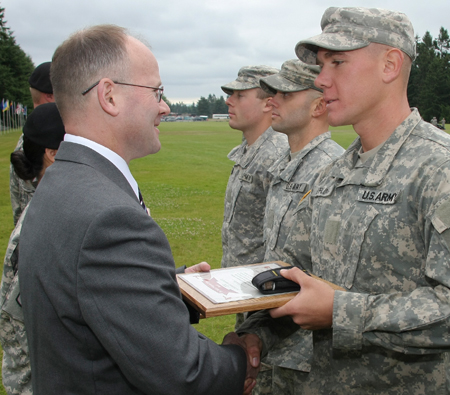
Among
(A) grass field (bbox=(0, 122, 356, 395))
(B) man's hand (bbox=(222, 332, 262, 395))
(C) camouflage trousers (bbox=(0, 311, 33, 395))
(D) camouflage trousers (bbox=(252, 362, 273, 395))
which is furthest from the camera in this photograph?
(A) grass field (bbox=(0, 122, 356, 395))

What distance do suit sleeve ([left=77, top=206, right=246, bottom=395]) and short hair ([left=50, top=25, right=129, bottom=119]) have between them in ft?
1.97

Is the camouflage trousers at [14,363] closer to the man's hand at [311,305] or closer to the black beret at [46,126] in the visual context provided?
the black beret at [46,126]

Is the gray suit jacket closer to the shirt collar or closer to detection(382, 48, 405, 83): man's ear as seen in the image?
the shirt collar

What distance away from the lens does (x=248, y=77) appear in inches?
209

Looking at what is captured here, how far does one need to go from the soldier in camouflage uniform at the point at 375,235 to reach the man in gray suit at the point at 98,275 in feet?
1.99

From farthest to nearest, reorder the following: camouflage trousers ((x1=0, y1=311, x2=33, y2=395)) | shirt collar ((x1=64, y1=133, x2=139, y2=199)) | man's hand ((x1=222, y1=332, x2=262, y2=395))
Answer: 1. camouflage trousers ((x1=0, y1=311, x2=33, y2=395))
2. man's hand ((x1=222, y1=332, x2=262, y2=395))
3. shirt collar ((x1=64, y1=133, x2=139, y2=199))

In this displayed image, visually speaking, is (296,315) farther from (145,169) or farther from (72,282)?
(145,169)

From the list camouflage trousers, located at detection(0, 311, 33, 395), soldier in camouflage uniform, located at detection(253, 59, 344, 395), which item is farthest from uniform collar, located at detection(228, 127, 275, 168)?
camouflage trousers, located at detection(0, 311, 33, 395)

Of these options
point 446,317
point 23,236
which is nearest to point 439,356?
point 446,317

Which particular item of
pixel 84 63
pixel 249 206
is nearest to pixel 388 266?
pixel 84 63

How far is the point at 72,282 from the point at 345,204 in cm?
138

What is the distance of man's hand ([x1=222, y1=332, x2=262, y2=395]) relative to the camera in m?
2.10

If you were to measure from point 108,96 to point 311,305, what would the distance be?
4.02 ft

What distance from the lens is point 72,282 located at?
147 centimetres
